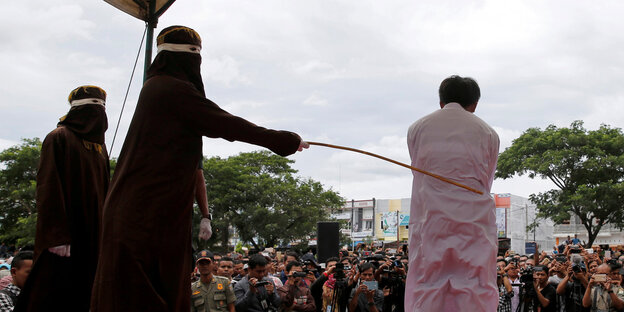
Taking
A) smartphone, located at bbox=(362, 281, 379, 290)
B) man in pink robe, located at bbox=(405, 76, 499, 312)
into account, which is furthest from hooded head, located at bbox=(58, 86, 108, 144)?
smartphone, located at bbox=(362, 281, 379, 290)

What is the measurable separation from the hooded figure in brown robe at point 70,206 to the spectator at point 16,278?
153 centimetres

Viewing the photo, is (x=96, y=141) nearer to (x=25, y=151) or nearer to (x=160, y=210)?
(x=160, y=210)

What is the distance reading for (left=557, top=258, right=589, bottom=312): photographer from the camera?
9523 mm

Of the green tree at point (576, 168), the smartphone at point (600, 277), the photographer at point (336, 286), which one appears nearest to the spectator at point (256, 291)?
the photographer at point (336, 286)

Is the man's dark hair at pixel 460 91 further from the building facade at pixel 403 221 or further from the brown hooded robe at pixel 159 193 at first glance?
the building facade at pixel 403 221

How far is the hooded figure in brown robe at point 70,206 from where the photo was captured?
366cm

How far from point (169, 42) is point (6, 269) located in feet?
20.1

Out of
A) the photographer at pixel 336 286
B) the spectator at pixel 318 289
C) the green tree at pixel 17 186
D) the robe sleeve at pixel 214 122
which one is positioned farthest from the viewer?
the green tree at pixel 17 186

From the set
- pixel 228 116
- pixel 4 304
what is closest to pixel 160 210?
pixel 228 116

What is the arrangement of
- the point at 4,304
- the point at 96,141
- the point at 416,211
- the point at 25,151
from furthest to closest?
the point at 25,151
the point at 4,304
the point at 96,141
the point at 416,211

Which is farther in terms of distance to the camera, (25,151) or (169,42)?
(25,151)

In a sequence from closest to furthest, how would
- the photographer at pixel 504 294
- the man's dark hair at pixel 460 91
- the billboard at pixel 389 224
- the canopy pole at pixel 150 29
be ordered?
the man's dark hair at pixel 460 91 → the canopy pole at pixel 150 29 → the photographer at pixel 504 294 → the billboard at pixel 389 224

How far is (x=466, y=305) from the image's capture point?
3.56 metres

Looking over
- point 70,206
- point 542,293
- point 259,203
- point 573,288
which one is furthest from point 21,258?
point 259,203
